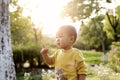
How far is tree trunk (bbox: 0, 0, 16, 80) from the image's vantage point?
17.5 feet

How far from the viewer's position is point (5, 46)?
536cm

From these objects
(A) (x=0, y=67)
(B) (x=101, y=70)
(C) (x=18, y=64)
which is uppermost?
(A) (x=0, y=67)

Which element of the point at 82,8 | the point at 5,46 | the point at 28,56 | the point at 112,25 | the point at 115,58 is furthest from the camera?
the point at 112,25

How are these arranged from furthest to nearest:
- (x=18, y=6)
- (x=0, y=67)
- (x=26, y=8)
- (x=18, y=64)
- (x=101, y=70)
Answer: (x=26, y=8)
(x=18, y=6)
(x=18, y=64)
(x=101, y=70)
(x=0, y=67)

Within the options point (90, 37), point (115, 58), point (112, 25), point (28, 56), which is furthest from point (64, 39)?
point (90, 37)

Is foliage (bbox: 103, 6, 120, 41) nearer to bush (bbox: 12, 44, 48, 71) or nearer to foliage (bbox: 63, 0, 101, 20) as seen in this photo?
foliage (bbox: 63, 0, 101, 20)

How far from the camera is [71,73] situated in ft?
14.2

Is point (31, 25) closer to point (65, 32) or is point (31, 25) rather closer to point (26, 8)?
point (26, 8)

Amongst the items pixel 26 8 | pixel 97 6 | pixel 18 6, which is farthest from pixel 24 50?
pixel 97 6

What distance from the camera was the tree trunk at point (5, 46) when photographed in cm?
535

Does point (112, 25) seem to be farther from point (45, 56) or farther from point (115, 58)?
point (45, 56)

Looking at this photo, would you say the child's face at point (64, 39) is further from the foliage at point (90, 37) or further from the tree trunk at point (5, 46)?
the foliage at point (90, 37)

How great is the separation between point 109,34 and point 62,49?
4103cm

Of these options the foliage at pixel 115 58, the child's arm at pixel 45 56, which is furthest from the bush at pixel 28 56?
the child's arm at pixel 45 56
